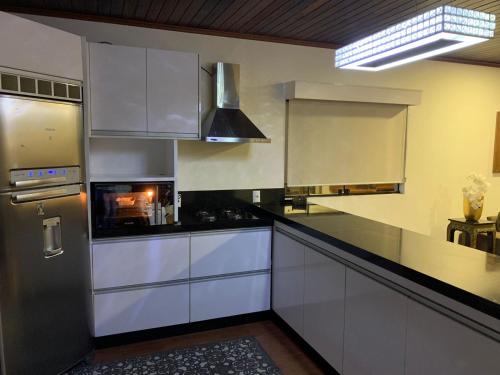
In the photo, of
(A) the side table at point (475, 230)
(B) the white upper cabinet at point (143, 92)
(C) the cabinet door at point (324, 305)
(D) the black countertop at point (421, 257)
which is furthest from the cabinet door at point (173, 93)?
(A) the side table at point (475, 230)

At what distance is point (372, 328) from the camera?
80.3 inches

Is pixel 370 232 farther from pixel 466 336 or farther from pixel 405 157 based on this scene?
pixel 405 157

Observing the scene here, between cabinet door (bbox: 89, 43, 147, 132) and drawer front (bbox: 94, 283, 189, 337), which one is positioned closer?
cabinet door (bbox: 89, 43, 147, 132)

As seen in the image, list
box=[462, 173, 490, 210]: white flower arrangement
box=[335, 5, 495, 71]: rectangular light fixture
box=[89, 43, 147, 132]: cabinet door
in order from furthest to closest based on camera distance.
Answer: box=[462, 173, 490, 210]: white flower arrangement
box=[89, 43, 147, 132]: cabinet door
box=[335, 5, 495, 71]: rectangular light fixture

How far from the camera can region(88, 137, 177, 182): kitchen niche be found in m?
3.12

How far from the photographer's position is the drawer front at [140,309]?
2821 millimetres

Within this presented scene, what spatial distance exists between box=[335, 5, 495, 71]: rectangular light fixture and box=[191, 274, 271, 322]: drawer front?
6.08 ft

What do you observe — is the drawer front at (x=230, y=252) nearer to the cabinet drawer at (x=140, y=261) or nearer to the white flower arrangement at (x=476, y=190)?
the cabinet drawer at (x=140, y=261)

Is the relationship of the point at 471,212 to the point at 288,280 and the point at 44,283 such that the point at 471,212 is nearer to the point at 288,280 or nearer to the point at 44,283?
the point at 288,280

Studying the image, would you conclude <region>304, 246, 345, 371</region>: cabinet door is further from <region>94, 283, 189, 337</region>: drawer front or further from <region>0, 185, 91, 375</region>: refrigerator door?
<region>0, 185, 91, 375</region>: refrigerator door

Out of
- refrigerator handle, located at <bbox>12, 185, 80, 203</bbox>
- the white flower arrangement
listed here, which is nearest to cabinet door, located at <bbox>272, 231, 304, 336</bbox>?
refrigerator handle, located at <bbox>12, 185, 80, 203</bbox>

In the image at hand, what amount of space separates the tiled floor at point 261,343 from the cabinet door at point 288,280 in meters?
0.15

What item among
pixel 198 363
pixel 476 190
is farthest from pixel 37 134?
pixel 476 190

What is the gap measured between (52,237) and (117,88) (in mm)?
1097
